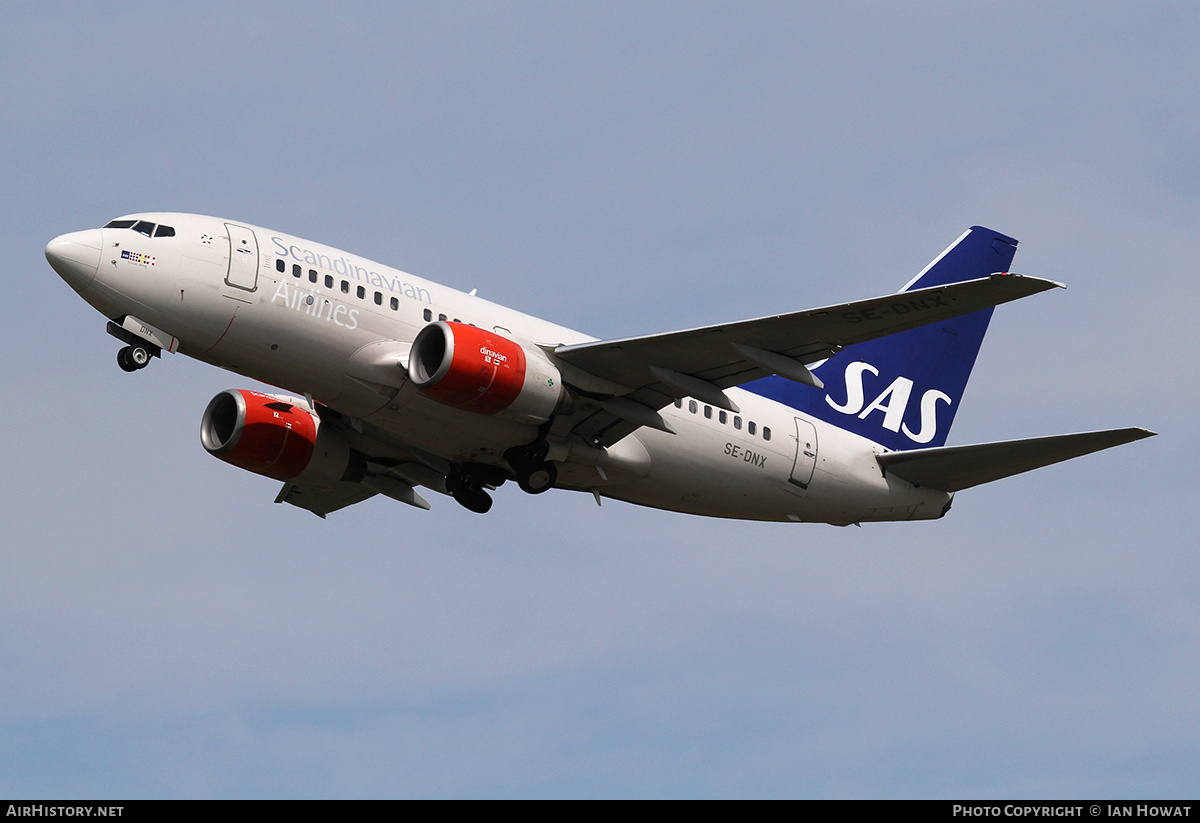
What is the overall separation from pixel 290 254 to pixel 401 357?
3.13 metres

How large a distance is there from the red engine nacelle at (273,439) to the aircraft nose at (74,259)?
20.7ft

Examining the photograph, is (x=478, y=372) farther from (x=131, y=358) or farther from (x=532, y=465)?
(x=131, y=358)

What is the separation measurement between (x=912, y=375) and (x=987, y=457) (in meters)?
6.43

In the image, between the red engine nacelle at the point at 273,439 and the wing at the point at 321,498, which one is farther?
the wing at the point at 321,498

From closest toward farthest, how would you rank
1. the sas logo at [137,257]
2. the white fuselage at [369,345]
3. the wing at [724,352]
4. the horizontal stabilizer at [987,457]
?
the wing at [724,352]
the sas logo at [137,257]
the white fuselage at [369,345]
the horizontal stabilizer at [987,457]

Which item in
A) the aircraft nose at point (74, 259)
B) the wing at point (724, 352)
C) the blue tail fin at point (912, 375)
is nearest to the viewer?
the wing at point (724, 352)

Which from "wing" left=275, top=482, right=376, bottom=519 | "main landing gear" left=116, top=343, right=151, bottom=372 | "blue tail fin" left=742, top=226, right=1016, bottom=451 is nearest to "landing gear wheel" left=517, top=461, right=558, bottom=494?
"wing" left=275, top=482, right=376, bottom=519

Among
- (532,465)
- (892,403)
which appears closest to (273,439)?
(532,465)

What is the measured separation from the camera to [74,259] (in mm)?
30531

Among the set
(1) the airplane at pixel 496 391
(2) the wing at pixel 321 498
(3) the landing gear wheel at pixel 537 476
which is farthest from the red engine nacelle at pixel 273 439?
(3) the landing gear wheel at pixel 537 476

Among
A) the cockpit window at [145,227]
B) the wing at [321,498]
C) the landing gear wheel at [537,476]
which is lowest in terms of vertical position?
Result: the landing gear wheel at [537,476]

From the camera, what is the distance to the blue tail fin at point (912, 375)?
39.9 meters

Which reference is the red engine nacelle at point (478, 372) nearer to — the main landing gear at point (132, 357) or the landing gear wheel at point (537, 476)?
the landing gear wheel at point (537, 476)
